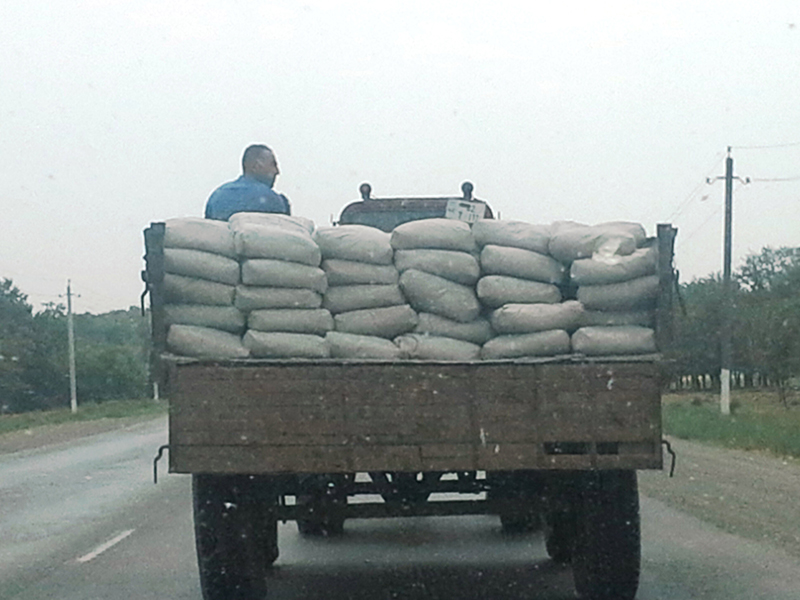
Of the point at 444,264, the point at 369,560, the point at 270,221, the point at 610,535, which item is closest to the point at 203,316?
the point at 270,221

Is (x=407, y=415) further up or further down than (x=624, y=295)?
further down

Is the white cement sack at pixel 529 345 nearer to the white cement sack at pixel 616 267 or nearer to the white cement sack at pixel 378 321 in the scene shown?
the white cement sack at pixel 616 267

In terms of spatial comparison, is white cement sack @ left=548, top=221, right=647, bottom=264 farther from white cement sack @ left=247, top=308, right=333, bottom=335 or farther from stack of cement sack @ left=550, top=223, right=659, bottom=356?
white cement sack @ left=247, top=308, right=333, bottom=335

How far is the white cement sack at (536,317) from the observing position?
20.3 ft

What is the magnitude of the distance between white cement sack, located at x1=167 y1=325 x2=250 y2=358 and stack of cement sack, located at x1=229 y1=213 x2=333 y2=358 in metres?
0.08

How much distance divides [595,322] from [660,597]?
170cm

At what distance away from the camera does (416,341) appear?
244 inches

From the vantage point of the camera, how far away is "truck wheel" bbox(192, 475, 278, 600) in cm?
639

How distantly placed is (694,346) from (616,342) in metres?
61.6

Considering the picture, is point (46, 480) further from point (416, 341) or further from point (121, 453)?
point (416, 341)

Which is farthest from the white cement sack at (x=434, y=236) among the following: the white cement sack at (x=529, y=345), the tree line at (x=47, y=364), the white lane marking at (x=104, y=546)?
the tree line at (x=47, y=364)

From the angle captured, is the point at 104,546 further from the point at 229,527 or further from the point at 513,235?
the point at 513,235

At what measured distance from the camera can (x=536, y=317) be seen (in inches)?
244

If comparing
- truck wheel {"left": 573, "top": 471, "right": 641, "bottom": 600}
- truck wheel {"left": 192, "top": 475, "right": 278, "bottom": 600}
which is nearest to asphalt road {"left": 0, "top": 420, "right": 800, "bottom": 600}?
truck wheel {"left": 573, "top": 471, "right": 641, "bottom": 600}
